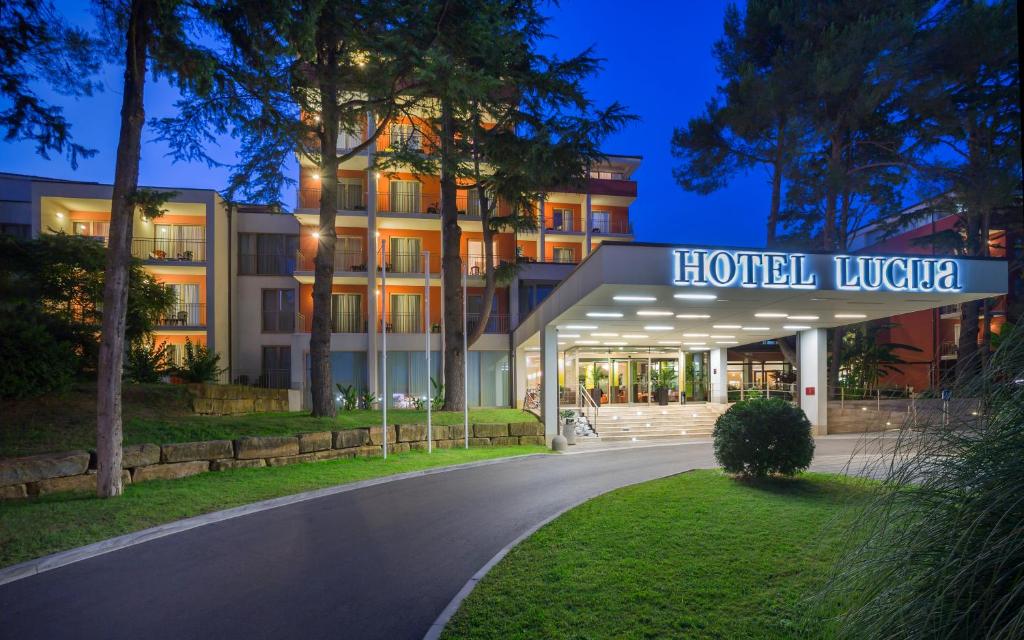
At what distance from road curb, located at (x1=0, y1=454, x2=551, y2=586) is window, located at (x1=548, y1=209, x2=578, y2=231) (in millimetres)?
24155

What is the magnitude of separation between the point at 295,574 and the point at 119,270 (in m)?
6.91

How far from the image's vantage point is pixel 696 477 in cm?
1129

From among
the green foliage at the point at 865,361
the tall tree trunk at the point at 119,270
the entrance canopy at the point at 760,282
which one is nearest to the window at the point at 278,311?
the entrance canopy at the point at 760,282

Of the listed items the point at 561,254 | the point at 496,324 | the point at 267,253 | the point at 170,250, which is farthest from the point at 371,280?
the point at 561,254

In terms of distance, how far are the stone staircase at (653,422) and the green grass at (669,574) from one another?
12698 mm

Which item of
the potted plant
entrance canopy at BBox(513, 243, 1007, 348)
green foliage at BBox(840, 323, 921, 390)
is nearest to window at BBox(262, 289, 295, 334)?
entrance canopy at BBox(513, 243, 1007, 348)

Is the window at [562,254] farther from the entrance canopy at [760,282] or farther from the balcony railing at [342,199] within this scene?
the entrance canopy at [760,282]

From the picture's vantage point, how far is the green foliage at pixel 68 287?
47.4 ft

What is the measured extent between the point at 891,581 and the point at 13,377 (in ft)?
47.3

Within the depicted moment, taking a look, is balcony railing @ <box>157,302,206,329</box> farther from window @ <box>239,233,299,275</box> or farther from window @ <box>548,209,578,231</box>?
window @ <box>548,209,578,231</box>

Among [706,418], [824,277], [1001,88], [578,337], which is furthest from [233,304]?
[1001,88]

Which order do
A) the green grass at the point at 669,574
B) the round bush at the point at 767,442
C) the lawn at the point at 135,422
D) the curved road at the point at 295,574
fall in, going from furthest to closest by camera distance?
Answer: the lawn at the point at 135,422
the round bush at the point at 767,442
the curved road at the point at 295,574
the green grass at the point at 669,574

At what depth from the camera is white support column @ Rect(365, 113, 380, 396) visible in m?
26.0

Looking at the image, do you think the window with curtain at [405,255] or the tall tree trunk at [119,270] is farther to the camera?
the window with curtain at [405,255]
